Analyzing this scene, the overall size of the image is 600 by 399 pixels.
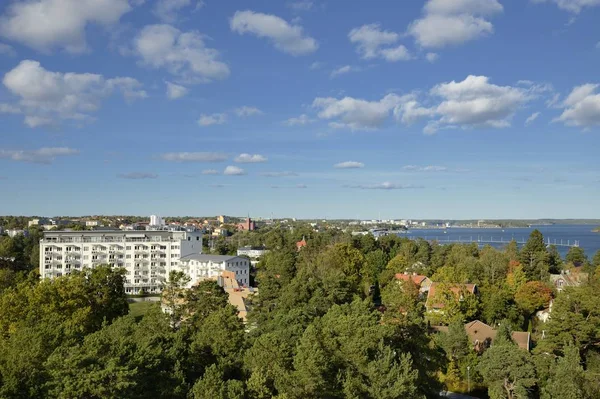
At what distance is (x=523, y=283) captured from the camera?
3456 centimetres

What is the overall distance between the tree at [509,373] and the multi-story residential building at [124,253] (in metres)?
40.0

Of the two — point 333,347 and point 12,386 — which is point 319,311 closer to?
point 333,347

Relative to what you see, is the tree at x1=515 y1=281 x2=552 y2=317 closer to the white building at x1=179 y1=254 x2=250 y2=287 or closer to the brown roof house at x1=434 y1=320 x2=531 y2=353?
the brown roof house at x1=434 y1=320 x2=531 y2=353

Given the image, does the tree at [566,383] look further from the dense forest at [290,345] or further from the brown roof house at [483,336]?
the brown roof house at [483,336]

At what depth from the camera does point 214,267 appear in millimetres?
48875

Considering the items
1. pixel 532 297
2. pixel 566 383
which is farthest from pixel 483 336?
pixel 566 383

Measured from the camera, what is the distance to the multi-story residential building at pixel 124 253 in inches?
2052

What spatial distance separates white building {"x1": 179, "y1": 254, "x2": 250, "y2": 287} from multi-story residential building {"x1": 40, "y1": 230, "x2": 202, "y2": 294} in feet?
7.48

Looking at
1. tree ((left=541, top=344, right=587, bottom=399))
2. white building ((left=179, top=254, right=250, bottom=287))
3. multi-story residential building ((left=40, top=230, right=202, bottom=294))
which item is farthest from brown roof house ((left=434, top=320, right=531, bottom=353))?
multi-story residential building ((left=40, top=230, right=202, bottom=294))

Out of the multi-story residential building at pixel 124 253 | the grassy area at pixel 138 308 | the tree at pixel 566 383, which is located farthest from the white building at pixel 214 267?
the tree at pixel 566 383

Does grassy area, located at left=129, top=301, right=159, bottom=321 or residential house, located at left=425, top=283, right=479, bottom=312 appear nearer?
residential house, located at left=425, top=283, right=479, bottom=312

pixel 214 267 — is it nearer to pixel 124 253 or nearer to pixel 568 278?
pixel 124 253

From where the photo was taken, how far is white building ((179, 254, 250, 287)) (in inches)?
1905

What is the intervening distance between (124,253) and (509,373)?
1721 inches
